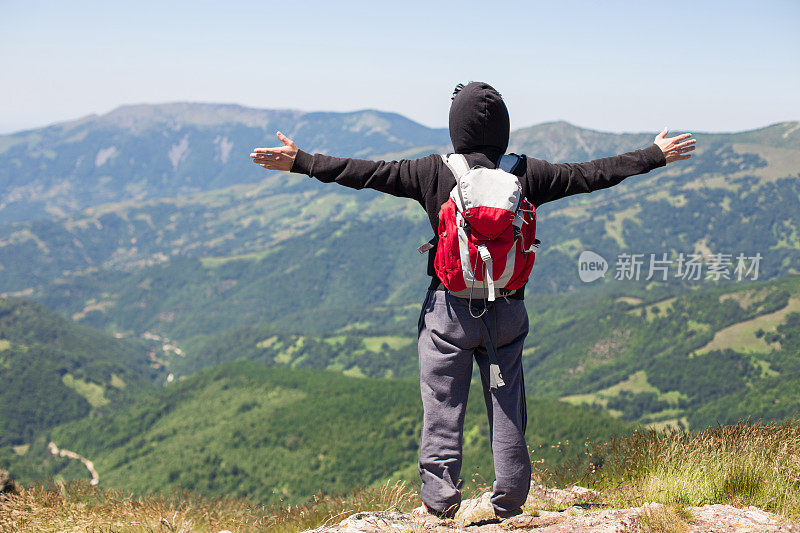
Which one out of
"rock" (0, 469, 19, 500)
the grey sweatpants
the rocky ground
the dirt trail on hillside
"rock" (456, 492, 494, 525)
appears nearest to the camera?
the rocky ground

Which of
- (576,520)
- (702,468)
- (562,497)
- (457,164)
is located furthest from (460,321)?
(702,468)

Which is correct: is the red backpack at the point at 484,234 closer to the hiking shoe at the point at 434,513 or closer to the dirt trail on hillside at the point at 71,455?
the hiking shoe at the point at 434,513


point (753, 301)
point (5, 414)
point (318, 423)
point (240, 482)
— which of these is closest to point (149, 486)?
point (240, 482)

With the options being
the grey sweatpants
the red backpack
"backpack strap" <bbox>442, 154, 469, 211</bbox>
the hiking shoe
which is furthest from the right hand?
the hiking shoe

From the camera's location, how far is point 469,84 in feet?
18.1

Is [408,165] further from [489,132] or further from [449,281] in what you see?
[449,281]

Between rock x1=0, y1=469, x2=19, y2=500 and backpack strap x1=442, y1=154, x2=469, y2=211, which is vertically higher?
backpack strap x1=442, y1=154, x2=469, y2=211

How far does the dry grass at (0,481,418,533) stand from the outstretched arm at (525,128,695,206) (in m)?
3.58

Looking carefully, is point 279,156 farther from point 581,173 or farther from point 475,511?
point 475,511

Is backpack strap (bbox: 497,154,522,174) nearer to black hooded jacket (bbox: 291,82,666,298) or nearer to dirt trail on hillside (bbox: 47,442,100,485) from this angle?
black hooded jacket (bbox: 291,82,666,298)

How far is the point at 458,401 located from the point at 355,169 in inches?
98.2

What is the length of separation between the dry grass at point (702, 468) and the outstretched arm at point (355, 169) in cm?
379

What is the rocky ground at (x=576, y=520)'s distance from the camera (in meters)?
4.60

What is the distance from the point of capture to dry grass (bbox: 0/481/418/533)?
→ 5.27 meters
